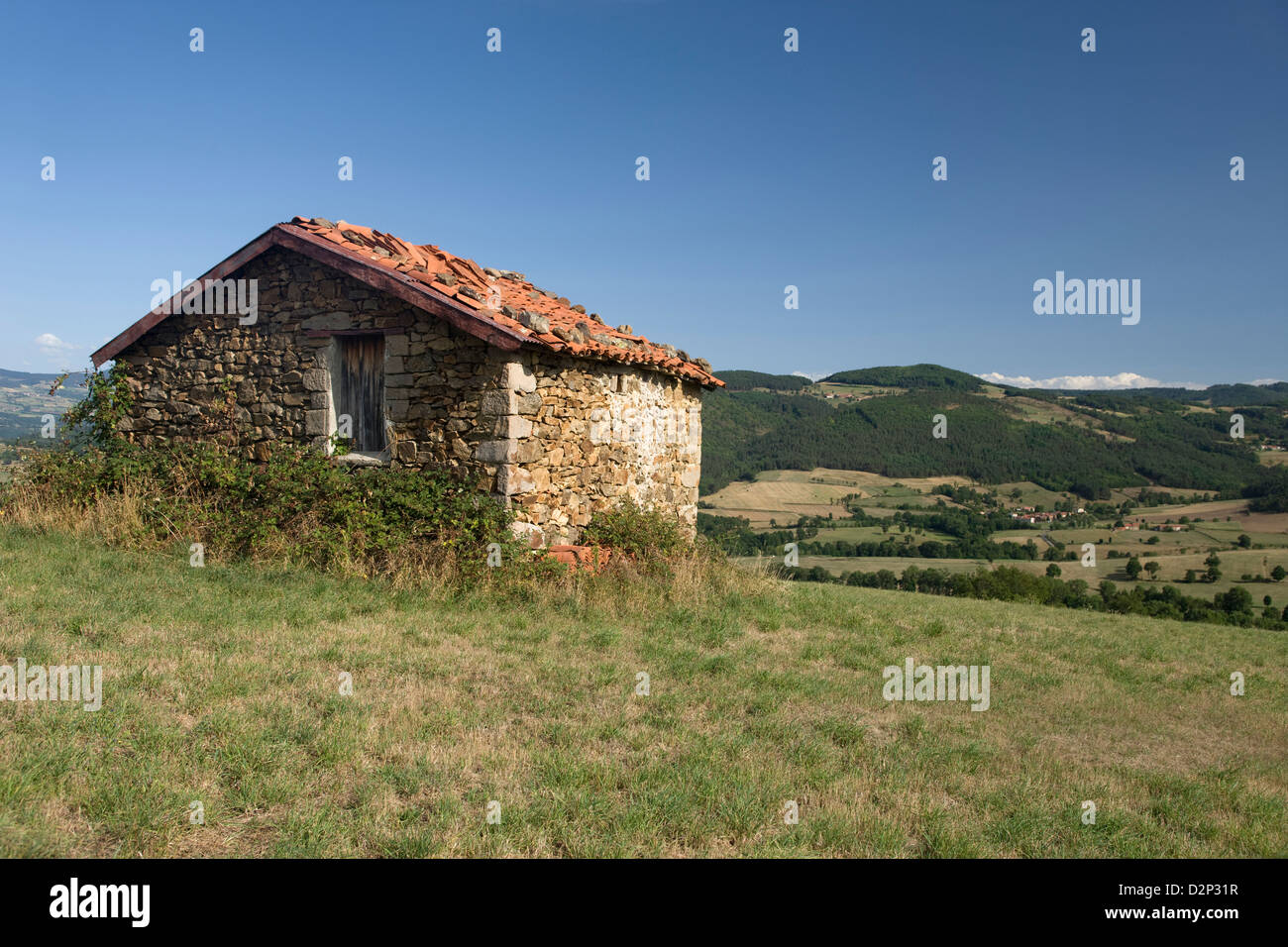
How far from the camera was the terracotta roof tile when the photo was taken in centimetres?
851

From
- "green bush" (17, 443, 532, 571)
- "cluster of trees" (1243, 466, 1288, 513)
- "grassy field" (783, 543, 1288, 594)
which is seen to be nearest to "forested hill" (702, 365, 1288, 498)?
"cluster of trees" (1243, 466, 1288, 513)

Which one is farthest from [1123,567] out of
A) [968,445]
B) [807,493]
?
[968,445]

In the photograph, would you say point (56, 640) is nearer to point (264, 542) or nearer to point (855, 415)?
point (264, 542)

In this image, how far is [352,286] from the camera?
9.22m

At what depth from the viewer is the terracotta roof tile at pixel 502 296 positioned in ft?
27.9

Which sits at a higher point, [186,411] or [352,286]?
[352,286]

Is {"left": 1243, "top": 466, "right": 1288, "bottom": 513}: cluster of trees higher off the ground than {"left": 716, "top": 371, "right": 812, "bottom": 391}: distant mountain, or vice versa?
{"left": 716, "top": 371, "right": 812, "bottom": 391}: distant mountain

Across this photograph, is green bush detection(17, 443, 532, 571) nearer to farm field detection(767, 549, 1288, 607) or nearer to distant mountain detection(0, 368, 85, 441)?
distant mountain detection(0, 368, 85, 441)

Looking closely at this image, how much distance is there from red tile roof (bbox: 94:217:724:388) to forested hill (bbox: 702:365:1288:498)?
48.4m

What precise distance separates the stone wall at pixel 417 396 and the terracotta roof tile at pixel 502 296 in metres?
0.32

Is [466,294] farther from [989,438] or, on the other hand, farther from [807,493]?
[989,438]

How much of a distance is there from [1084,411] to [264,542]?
9167 cm

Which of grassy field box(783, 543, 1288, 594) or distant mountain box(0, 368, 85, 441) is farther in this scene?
grassy field box(783, 543, 1288, 594)
